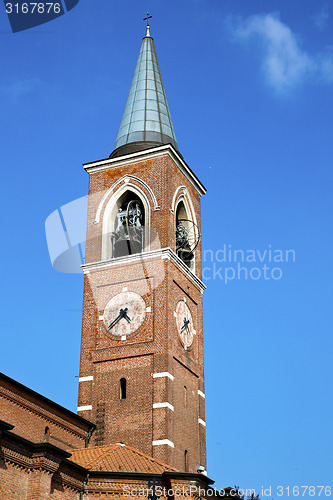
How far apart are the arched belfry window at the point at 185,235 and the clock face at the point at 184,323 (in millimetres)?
2690

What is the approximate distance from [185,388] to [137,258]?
18.7 feet

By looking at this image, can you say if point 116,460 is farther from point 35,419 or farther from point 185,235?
point 185,235

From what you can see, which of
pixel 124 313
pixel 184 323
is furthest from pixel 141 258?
pixel 184 323

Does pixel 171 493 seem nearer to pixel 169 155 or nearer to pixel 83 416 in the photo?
pixel 83 416

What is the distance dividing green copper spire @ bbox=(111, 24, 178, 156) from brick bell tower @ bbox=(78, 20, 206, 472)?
0.24ft

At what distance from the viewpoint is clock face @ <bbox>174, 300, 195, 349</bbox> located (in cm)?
2938

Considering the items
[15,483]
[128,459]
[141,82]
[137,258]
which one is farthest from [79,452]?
[141,82]

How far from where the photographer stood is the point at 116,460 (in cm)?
2311

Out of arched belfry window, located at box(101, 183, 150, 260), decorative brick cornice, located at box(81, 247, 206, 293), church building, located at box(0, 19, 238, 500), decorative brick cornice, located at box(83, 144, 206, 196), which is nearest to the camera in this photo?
church building, located at box(0, 19, 238, 500)

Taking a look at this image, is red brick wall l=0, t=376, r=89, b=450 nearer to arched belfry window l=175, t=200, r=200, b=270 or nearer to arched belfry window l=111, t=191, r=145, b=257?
arched belfry window l=111, t=191, r=145, b=257

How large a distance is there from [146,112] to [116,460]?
58.6 feet

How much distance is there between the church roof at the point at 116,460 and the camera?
73.7ft

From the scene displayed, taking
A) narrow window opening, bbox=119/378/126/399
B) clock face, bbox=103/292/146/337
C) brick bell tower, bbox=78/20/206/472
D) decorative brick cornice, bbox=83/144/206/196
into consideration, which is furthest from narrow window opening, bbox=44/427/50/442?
decorative brick cornice, bbox=83/144/206/196

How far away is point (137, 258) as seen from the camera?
2995cm
